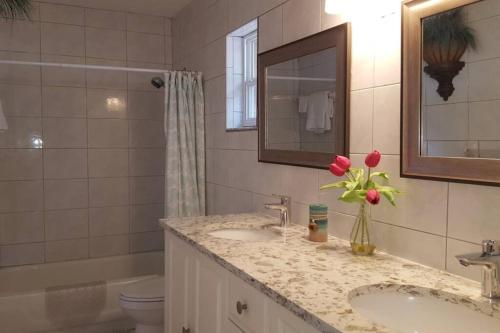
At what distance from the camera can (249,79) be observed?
9.13 ft

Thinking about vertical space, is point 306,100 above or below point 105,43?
below

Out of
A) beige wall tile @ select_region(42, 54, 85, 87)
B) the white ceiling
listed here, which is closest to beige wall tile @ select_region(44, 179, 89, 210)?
beige wall tile @ select_region(42, 54, 85, 87)

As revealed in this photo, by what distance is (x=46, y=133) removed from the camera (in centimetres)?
346

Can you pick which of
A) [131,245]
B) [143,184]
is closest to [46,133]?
[143,184]

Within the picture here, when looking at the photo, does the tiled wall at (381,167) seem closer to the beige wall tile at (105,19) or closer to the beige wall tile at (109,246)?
the beige wall tile at (105,19)

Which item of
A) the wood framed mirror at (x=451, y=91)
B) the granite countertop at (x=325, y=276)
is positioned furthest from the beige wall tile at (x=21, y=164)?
the wood framed mirror at (x=451, y=91)

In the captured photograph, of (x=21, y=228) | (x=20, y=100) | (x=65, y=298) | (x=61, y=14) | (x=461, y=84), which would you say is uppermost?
(x=61, y=14)

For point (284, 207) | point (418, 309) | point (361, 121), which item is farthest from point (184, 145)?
point (418, 309)

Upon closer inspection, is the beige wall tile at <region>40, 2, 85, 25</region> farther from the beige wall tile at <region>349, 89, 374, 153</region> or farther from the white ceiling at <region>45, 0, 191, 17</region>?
the beige wall tile at <region>349, 89, 374, 153</region>

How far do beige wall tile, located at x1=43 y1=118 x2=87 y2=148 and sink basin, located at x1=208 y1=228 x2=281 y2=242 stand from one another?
204cm

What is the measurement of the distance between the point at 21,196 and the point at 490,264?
10.9 ft

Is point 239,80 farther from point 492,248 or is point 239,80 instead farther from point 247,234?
point 492,248

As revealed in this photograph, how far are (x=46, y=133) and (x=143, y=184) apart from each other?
0.88m

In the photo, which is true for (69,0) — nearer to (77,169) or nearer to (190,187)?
(77,169)
